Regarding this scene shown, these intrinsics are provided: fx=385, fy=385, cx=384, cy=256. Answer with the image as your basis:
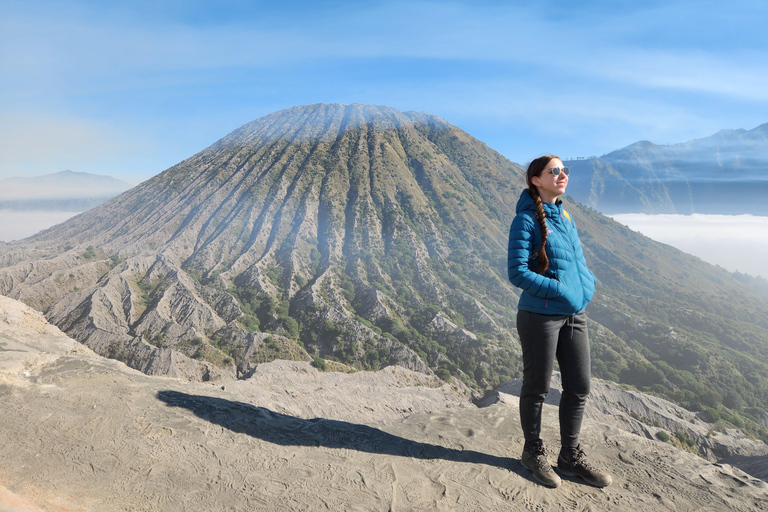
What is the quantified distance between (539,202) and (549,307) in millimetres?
995

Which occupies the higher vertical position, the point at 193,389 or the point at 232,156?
the point at 232,156

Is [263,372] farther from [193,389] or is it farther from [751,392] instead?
Answer: [751,392]

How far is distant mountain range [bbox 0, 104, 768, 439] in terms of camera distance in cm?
4331

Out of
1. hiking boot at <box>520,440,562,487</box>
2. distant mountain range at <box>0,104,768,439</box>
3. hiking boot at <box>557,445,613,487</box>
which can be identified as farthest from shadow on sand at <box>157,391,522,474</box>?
distant mountain range at <box>0,104,768,439</box>

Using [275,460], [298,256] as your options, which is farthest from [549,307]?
[298,256]

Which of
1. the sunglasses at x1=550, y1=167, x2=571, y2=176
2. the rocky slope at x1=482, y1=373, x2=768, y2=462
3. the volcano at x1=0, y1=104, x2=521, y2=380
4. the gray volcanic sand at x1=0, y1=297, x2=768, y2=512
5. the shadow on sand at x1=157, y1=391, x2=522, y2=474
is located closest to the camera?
the gray volcanic sand at x1=0, y1=297, x2=768, y2=512

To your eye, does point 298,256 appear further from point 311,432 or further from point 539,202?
point 539,202

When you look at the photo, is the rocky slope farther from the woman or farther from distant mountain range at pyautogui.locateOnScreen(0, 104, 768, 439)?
the woman

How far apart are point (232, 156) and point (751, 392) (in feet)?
331

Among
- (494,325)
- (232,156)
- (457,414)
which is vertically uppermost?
(232,156)

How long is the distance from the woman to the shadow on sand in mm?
580

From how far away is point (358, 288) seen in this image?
59.1 metres

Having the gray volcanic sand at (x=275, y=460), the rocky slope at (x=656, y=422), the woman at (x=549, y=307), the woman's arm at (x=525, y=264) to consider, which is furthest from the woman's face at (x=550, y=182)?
the rocky slope at (x=656, y=422)

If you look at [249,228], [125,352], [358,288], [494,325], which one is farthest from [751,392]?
[249,228]
